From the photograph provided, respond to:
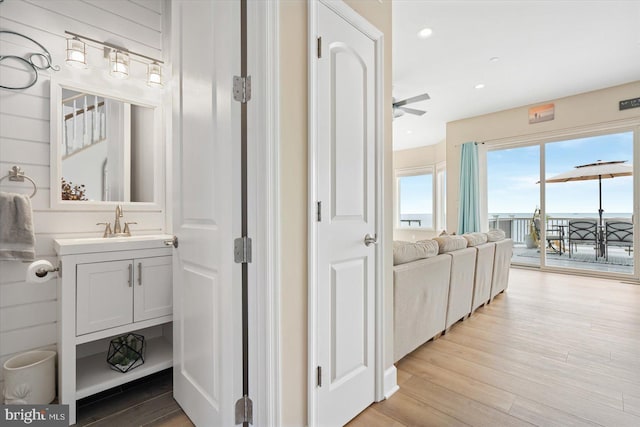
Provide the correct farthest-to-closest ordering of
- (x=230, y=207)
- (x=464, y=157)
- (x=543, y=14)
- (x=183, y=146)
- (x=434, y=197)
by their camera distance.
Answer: (x=434, y=197)
(x=464, y=157)
(x=543, y=14)
(x=183, y=146)
(x=230, y=207)

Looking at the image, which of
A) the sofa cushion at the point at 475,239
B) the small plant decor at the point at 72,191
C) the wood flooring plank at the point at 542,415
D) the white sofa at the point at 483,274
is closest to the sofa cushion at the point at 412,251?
the sofa cushion at the point at 475,239

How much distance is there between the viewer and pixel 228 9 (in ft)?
4.08

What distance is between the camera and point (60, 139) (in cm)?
189

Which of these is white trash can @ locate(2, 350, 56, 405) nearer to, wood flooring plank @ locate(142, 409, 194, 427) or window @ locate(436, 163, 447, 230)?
wood flooring plank @ locate(142, 409, 194, 427)

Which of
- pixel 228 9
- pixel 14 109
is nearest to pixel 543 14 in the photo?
pixel 228 9

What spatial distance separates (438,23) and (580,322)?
3298 mm

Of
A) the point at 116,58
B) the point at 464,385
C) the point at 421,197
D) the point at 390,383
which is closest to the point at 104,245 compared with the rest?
the point at 116,58

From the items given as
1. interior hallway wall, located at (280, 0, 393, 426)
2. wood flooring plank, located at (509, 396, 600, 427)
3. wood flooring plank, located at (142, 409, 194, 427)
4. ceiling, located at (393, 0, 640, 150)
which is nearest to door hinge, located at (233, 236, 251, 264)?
interior hallway wall, located at (280, 0, 393, 426)

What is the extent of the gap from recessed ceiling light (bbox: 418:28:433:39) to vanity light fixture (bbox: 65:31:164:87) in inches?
102

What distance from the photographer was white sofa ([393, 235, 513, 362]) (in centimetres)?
214

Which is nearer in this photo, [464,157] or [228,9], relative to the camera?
[228,9]

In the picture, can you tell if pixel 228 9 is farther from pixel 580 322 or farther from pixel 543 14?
pixel 580 322

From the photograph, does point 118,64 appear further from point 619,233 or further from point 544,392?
point 619,233

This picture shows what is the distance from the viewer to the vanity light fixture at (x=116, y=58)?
74.9 inches
